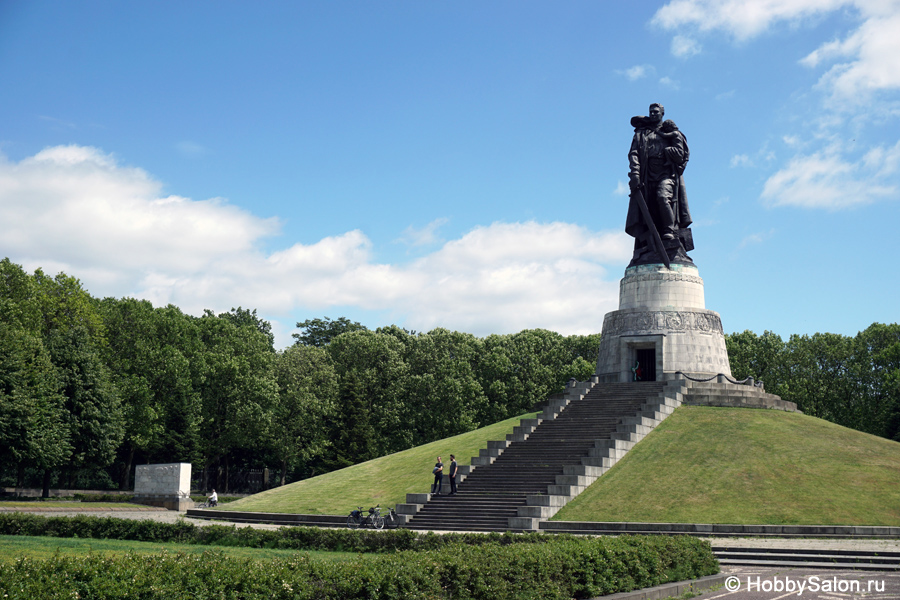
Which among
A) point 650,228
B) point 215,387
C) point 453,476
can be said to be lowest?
point 453,476

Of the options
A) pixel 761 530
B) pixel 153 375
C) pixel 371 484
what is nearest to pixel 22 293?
pixel 153 375

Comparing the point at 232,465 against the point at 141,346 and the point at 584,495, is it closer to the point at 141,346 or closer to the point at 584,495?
the point at 141,346

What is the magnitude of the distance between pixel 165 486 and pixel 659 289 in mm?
26455

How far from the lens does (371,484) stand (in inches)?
1383

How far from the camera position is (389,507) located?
3012 cm

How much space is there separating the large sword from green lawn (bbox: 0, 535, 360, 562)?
88.2ft

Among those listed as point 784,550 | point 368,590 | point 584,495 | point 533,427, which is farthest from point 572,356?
point 368,590

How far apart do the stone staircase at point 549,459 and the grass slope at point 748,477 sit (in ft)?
2.26

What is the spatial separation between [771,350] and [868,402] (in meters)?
7.19

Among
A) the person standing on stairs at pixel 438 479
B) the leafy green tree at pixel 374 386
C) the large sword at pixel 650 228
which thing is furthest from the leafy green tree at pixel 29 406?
the large sword at pixel 650 228

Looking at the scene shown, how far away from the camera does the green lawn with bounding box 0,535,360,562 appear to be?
59.4ft

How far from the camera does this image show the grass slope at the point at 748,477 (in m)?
25.8

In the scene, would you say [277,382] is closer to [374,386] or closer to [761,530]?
[374,386]

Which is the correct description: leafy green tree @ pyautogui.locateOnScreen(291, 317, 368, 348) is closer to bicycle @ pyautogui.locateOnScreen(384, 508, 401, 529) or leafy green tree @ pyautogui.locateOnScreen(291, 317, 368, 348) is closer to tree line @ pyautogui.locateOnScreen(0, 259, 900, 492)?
tree line @ pyautogui.locateOnScreen(0, 259, 900, 492)
